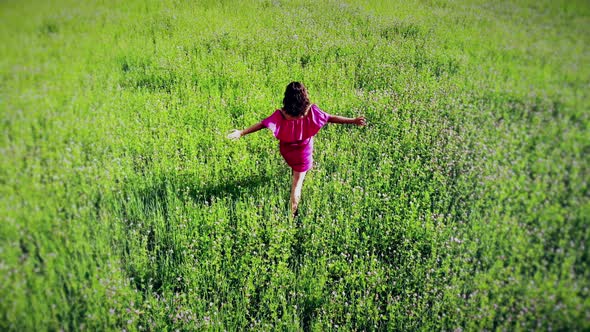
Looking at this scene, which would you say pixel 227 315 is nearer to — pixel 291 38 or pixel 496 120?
pixel 496 120

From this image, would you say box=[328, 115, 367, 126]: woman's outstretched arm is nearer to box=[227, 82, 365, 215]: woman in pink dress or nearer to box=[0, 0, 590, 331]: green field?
box=[227, 82, 365, 215]: woman in pink dress

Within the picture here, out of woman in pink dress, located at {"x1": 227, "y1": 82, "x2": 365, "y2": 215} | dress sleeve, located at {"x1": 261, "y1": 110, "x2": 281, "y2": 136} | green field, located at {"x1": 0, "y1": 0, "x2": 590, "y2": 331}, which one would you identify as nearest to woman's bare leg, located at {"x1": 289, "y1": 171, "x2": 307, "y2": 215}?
woman in pink dress, located at {"x1": 227, "y1": 82, "x2": 365, "y2": 215}

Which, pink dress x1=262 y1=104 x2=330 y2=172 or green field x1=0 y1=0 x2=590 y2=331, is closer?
green field x1=0 y1=0 x2=590 y2=331

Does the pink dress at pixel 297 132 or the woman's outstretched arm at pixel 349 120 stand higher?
the woman's outstretched arm at pixel 349 120

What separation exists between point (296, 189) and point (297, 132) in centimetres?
61

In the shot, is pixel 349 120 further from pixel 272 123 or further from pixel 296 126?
pixel 272 123

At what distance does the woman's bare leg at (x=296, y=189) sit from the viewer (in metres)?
4.16

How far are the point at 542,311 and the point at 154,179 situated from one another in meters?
3.62

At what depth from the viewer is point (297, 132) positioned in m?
4.14

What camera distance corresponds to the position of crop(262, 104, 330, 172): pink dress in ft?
13.5

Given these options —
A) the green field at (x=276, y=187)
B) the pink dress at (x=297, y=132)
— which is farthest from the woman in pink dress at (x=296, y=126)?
the green field at (x=276, y=187)

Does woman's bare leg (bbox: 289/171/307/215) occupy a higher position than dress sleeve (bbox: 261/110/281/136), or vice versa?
dress sleeve (bbox: 261/110/281/136)

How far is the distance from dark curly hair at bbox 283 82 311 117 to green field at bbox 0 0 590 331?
2.78 ft

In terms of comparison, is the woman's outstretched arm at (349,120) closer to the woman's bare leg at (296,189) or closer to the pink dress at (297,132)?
the pink dress at (297,132)
